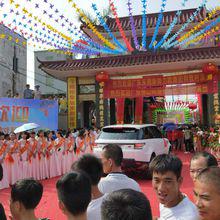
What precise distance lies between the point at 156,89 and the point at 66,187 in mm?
14765

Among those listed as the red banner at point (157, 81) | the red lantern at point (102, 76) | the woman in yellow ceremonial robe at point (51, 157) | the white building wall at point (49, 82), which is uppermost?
the white building wall at point (49, 82)

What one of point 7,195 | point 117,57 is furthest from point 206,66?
point 7,195

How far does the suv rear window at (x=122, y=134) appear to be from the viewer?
356 inches

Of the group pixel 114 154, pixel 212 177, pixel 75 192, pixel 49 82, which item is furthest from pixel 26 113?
pixel 49 82

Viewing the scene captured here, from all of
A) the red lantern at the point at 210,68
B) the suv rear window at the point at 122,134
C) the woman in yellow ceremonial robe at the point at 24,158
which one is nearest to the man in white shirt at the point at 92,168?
the suv rear window at the point at 122,134

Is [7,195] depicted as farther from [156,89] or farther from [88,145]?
[156,89]

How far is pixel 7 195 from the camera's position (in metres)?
7.60

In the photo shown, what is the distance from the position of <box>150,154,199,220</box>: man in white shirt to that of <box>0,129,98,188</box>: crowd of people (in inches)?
262

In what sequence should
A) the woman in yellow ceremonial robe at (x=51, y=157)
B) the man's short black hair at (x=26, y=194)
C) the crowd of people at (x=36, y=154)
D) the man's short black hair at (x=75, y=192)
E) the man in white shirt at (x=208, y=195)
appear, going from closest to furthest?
the man in white shirt at (x=208, y=195) < the man's short black hair at (x=75, y=192) < the man's short black hair at (x=26, y=194) < the crowd of people at (x=36, y=154) < the woman in yellow ceremonial robe at (x=51, y=157)

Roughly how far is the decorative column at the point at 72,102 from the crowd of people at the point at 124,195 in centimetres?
1420

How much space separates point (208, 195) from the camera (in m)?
1.90

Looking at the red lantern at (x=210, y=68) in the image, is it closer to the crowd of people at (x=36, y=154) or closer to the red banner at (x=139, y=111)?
the red banner at (x=139, y=111)

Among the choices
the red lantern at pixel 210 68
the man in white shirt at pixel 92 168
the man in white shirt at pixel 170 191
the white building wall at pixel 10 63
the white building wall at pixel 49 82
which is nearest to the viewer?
the man in white shirt at pixel 170 191

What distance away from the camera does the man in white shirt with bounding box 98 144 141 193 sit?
3268 mm
